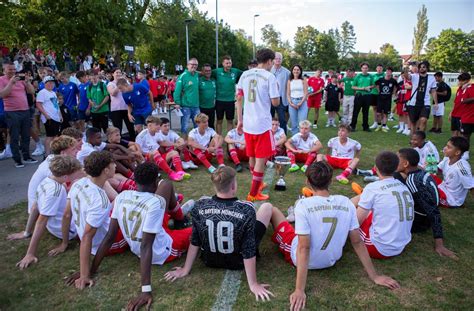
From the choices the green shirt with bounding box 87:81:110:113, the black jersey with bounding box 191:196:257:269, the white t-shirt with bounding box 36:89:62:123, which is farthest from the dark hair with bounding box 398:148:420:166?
the white t-shirt with bounding box 36:89:62:123

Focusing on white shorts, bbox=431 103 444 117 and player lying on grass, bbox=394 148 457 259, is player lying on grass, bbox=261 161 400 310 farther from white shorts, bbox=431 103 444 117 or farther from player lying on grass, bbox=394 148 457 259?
white shorts, bbox=431 103 444 117

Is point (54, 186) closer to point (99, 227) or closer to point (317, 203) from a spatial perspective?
point (99, 227)

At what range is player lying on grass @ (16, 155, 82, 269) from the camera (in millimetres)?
3555

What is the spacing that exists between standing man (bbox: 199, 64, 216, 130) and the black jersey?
19.0ft

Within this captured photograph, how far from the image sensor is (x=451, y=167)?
15.6 feet

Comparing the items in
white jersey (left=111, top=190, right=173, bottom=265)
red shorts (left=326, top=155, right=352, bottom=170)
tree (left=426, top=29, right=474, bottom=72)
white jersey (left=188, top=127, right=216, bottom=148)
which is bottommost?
red shorts (left=326, top=155, right=352, bottom=170)

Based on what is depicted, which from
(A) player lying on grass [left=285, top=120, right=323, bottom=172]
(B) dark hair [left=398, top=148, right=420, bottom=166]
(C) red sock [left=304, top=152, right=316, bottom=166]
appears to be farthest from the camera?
(A) player lying on grass [left=285, top=120, right=323, bottom=172]

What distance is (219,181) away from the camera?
291 cm

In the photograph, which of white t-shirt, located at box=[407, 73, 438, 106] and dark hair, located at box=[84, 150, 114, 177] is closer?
dark hair, located at box=[84, 150, 114, 177]

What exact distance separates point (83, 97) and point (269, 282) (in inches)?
311

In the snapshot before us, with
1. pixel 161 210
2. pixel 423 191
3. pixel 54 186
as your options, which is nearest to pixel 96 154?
pixel 54 186

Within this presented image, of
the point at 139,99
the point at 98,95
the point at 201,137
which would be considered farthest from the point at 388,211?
the point at 98,95

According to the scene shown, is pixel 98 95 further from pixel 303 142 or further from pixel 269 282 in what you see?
pixel 269 282

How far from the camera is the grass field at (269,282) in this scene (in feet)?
9.40
